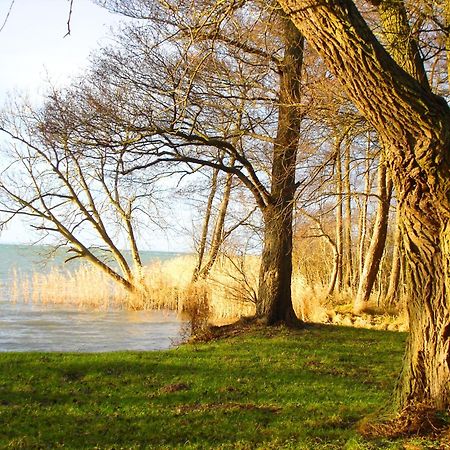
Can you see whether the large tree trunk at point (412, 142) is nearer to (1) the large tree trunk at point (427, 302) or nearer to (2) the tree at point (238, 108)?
(1) the large tree trunk at point (427, 302)

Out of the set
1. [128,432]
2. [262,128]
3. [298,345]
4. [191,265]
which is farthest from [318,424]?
[191,265]

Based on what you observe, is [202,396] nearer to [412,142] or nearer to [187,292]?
[412,142]

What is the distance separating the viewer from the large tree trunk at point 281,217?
9523 millimetres

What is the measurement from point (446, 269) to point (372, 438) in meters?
1.28

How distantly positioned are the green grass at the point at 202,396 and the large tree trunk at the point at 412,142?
2.76ft

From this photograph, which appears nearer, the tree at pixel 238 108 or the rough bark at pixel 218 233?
the tree at pixel 238 108

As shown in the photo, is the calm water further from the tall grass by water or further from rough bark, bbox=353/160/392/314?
rough bark, bbox=353/160/392/314

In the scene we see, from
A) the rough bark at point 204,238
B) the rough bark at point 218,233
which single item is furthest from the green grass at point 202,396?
the rough bark at point 204,238

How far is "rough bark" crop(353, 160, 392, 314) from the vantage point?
11336 mm

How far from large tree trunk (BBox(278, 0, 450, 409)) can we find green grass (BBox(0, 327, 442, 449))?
0.84 metres

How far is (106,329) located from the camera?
11930 mm

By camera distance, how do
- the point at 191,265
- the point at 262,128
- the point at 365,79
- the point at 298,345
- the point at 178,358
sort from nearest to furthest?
the point at 365,79, the point at 178,358, the point at 298,345, the point at 262,128, the point at 191,265

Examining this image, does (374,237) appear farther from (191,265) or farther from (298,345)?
(191,265)

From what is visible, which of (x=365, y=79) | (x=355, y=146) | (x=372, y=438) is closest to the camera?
(x=365, y=79)
